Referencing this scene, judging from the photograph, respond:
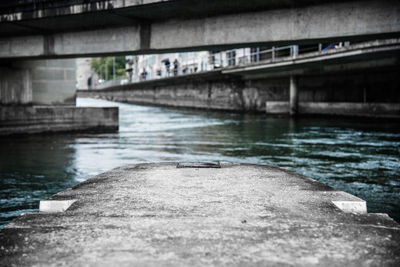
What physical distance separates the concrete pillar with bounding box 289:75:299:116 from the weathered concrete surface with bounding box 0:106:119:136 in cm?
1636

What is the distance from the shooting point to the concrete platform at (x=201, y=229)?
2.46 metres

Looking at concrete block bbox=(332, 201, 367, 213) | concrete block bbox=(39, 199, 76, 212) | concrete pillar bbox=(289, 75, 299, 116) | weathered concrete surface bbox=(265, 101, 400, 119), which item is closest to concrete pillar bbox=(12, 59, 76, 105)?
concrete pillar bbox=(289, 75, 299, 116)

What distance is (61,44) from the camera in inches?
597

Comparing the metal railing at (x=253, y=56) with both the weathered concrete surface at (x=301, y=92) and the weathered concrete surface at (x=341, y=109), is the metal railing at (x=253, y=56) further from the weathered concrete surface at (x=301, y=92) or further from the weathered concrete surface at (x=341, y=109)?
the weathered concrete surface at (x=341, y=109)

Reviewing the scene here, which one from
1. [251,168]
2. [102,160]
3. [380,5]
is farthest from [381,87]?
[251,168]

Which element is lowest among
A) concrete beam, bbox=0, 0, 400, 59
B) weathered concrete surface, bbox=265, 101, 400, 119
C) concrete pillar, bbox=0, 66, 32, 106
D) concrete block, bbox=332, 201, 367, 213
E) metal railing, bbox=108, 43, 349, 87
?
concrete block, bbox=332, 201, 367, 213

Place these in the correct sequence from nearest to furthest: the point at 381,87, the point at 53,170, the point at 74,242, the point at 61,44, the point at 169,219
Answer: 1. the point at 74,242
2. the point at 169,219
3. the point at 53,170
4. the point at 61,44
5. the point at 381,87

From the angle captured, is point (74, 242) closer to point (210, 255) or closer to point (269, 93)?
point (210, 255)

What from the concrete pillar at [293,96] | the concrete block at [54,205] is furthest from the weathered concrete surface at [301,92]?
the concrete block at [54,205]

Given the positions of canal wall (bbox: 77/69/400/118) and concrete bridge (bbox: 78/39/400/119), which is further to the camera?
canal wall (bbox: 77/69/400/118)

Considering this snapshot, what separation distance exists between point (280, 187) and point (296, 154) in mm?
8882

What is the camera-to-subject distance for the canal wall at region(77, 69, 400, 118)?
90.8ft

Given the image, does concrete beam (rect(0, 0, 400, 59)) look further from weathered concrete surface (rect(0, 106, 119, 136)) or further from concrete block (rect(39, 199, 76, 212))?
concrete block (rect(39, 199, 76, 212))

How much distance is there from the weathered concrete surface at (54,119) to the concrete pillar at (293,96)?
53.7 feet
